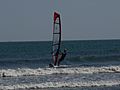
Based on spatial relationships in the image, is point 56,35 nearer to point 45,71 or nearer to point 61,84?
point 45,71

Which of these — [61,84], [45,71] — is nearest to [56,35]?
[45,71]

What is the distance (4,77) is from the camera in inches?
1180

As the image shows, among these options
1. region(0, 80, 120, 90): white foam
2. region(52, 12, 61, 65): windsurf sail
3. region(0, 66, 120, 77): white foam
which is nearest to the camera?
region(0, 80, 120, 90): white foam

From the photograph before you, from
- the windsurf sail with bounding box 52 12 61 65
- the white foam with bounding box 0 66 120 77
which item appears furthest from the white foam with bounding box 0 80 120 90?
the windsurf sail with bounding box 52 12 61 65

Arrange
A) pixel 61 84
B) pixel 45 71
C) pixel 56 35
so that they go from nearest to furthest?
pixel 61 84 < pixel 45 71 < pixel 56 35

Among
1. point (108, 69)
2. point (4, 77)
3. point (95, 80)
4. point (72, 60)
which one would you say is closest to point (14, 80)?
point (4, 77)

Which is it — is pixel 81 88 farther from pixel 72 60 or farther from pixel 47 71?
pixel 72 60

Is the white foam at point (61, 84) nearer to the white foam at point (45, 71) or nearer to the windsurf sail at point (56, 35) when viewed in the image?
the white foam at point (45, 71)

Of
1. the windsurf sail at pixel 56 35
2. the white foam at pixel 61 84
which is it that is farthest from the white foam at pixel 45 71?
the white foam at pixel 61 84

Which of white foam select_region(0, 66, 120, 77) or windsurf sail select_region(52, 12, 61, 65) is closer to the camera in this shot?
white foam select_region(0, 66, 120, 77)

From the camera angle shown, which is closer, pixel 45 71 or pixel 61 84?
pixel 61 84

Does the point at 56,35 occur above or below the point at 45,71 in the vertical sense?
above

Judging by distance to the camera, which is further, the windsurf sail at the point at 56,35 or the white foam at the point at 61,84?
the windsurf sail at the point at 56,35

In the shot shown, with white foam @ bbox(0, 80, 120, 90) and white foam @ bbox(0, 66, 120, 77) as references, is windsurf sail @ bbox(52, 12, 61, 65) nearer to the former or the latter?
white foam @ bbox(0, 66, 120, 77)
